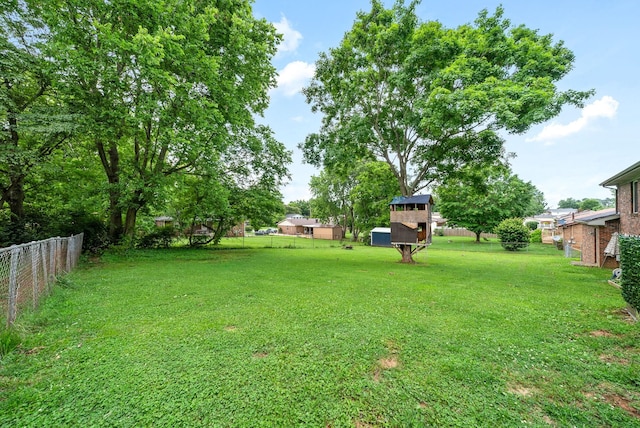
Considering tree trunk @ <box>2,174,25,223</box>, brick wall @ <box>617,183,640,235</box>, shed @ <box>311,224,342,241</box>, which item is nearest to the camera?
brick wall @ <box>617,183,640,235</box>

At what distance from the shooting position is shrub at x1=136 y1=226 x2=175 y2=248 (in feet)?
54.1

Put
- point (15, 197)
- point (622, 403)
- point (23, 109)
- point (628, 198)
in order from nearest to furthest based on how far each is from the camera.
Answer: point (622, 403) < point (23, 109) < point (628, 198) < point (15, 197)

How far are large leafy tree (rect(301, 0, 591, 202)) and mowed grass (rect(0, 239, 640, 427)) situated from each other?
256 inches

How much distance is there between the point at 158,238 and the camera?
17031 millimetres

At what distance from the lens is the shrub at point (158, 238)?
16.5 m

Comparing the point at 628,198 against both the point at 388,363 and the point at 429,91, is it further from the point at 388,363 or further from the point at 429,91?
the point at 388,363

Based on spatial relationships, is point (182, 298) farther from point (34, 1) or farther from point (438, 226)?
point (438, 226)

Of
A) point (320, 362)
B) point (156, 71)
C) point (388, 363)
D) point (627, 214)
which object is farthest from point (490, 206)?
point (156, 71)

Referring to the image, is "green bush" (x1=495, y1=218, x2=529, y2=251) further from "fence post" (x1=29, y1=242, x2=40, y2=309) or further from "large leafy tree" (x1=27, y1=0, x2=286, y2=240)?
"fence post" (x1=29, y1=242, x2=40, y2=309)

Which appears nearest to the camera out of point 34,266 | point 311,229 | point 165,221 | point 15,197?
point 34,266

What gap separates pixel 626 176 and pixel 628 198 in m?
1.34

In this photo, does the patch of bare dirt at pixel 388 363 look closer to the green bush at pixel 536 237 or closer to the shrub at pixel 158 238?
the shrub at pixel 158 238

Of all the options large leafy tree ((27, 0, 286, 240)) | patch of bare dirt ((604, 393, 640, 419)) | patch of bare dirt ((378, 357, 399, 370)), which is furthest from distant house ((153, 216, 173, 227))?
patch of bare dirt ((604, 393, 640, 419))

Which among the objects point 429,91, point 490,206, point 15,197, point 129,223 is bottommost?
point 129,223
